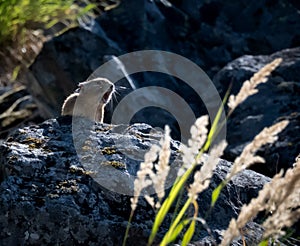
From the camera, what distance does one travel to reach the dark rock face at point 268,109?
17.0 feet

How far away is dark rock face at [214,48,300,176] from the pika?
4.04ft

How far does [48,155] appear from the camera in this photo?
3229mm

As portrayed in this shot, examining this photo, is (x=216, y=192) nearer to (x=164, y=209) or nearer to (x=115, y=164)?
(x=164, y=209)

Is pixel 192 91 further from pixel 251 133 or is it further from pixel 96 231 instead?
pixel 96 231

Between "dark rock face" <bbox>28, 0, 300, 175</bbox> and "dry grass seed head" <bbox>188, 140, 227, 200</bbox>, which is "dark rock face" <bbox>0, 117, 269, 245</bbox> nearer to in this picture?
"dry grass seed head" <bbox>188, 140, 227, 200</bbox>

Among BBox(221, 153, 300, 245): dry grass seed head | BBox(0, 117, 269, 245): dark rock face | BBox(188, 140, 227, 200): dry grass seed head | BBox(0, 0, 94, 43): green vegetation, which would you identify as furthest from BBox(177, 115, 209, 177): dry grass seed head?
BBox(0, 0, 94, 43): green vegetation

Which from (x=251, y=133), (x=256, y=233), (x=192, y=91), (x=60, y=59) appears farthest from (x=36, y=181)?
(x=60, y=59)

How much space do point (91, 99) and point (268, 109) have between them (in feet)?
5.60

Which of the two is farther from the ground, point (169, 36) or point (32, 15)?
point (32, 15)

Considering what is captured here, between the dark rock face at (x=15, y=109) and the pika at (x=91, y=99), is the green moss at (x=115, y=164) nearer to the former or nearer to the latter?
the pika at (x=91, y=99)

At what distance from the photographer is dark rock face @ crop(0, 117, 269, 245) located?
2.85 m

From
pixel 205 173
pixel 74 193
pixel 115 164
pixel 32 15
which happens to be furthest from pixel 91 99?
pixel 205 173

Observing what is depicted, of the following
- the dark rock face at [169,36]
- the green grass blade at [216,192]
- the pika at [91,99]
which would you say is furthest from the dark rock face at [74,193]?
the dark rock face at [169,36]

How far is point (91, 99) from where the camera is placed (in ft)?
19.1
